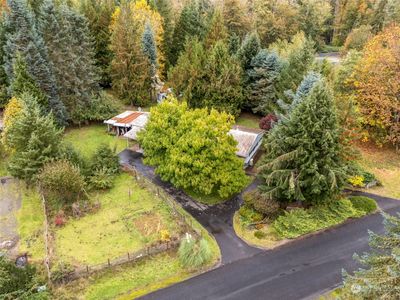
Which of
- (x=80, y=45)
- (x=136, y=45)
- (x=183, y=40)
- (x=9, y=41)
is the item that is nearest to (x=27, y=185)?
(x=9, y=41)

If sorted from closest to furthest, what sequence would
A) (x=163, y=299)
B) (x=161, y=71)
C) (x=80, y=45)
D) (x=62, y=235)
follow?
1. (x=163, y=299)
2. (x=62, y=235)
3. (x=80, y=45)
4. (x=161, y=71)

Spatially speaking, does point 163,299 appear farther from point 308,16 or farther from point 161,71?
point 308,16

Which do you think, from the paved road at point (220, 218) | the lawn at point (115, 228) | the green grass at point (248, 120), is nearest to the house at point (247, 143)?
the paved road at point (220, 218)

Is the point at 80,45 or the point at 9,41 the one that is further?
the point at 80,45

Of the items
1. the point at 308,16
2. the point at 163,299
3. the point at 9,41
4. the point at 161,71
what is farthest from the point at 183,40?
the point at 163,299

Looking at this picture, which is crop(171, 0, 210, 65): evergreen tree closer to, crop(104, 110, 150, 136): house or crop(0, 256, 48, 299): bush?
crop(104, 110, 150, 136): house

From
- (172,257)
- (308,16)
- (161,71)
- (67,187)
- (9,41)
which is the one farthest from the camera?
(308,16)

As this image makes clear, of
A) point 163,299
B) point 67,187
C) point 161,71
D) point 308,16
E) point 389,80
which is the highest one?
point 308,16

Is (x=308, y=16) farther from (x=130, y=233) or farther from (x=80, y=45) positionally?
(x=130, y=233)

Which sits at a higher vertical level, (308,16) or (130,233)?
(308,16)
